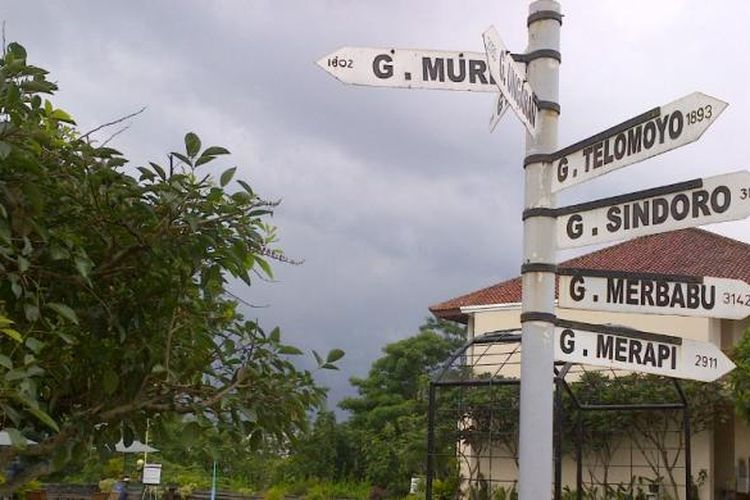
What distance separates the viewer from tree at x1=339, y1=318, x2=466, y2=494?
28.7 meters

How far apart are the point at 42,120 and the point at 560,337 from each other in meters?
2.29

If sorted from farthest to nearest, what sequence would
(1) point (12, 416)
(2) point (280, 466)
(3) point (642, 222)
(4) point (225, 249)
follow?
(2) point (280, 466), (3) point (642, 222), (4) point (225, 249), (1) point (12, 416)

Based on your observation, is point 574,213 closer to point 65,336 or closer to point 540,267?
point 540,267

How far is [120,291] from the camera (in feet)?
12.8

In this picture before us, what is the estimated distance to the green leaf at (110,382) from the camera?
12.1 ft

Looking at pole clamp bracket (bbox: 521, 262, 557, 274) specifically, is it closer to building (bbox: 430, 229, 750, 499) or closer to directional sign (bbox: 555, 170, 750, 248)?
directional sign (bbox: 555, 170, 750, 248)

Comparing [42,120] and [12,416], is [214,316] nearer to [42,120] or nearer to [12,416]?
[42,120]

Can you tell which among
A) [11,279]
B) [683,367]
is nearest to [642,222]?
[683,367]

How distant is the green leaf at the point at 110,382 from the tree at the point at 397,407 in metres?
23.2

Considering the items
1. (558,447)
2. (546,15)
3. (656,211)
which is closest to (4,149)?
A: (546,15)

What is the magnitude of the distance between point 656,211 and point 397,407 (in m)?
29.7

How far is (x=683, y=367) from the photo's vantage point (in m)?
4.34

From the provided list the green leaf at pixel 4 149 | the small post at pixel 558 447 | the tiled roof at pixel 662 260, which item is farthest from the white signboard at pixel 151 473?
the green leaf at pixel 4 149

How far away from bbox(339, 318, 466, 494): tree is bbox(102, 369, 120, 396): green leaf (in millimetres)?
23203
